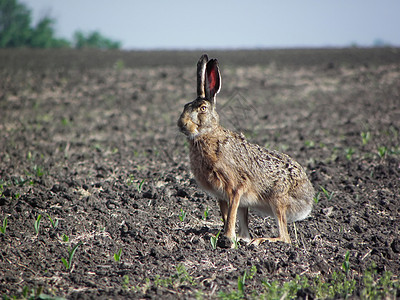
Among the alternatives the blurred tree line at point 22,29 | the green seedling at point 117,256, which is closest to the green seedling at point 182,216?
the green seedling at point 117,256

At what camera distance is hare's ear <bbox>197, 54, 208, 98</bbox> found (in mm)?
4922

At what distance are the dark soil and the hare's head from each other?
3.89ft

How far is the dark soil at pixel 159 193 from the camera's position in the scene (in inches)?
177

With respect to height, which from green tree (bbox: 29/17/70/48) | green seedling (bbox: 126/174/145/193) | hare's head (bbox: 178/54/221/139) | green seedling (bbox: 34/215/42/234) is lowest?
green seedling (bbox: 34/215/42/234)

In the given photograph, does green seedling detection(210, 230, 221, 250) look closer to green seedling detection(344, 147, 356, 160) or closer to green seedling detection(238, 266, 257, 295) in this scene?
green seedling detection(238, 266, 257, 295)

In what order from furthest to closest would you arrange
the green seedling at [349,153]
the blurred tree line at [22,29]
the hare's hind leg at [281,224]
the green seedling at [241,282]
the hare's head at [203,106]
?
the blurred tree line at [22,29], the green seedling at [349,153], the hare's hind leg at [281,224], the hare's head at [203,106], the green seedling at [241,282]

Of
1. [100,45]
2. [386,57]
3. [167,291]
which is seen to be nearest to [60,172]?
→ [167,291]

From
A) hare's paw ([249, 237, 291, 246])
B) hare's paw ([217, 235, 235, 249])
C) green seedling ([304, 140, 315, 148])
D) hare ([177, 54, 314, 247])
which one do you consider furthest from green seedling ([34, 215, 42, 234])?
green seedling ([304, 140, 315, 148])

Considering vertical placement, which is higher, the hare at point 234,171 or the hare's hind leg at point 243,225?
the hare at point 234,171

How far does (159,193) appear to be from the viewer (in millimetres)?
6496

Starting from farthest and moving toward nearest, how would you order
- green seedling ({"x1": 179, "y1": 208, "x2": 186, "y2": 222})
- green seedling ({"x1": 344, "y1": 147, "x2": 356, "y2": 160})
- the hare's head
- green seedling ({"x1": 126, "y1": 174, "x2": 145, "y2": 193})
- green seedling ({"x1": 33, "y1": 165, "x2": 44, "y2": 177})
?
green seedling ({"x1": 344, "y1": 147, "x2": 356, "y2": 160})
green seedling ({"x1": 33, "y1": 165, "x2": 44, "y2": 177})
green seedling ({"x1": 126, "y1": 174, "x2": 145, "y2": 193})
green seedling ({"x1": 179, "y1": 208, "x2": 186, "y2": 222})
the hare's head

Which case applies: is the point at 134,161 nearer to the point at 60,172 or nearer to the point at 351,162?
the point at 60,172

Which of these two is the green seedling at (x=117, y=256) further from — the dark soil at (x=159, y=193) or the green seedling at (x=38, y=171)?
the green seedling at (x=38, y=171)

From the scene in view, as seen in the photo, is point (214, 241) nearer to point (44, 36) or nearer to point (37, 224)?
point (37, 224)
